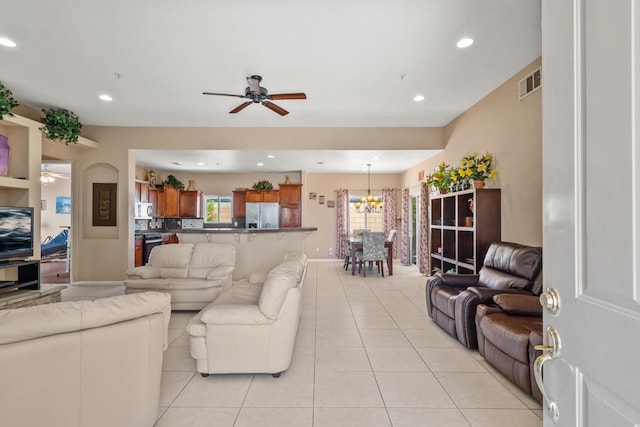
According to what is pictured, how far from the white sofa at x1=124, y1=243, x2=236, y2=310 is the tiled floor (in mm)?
495

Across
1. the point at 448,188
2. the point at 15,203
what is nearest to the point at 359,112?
the point at 448,188

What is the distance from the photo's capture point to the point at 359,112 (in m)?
5.13

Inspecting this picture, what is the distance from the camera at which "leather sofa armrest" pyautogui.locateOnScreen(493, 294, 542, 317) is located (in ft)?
8.53

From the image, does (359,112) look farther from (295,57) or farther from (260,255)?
Result: (260,255)

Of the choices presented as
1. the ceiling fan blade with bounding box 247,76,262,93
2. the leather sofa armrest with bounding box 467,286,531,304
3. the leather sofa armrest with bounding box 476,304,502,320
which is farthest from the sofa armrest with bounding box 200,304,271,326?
the ceiling fan blade with bounding box 247,76,262,93

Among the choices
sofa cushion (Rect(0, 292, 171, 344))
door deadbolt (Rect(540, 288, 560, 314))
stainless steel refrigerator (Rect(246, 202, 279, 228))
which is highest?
stainless steel refrigerator (Rect(246, 202, 279, 228))

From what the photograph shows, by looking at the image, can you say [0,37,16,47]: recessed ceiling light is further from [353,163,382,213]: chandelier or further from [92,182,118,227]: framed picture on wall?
[353,163,382,213]: chandelier

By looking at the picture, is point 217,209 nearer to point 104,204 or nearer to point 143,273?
point 104,204

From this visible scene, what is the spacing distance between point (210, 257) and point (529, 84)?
4.63 m

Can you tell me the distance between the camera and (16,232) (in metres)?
4.08

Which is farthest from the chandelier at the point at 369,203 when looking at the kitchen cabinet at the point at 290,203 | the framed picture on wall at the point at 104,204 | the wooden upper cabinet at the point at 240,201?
the framed picture on wall at the point at 104,204

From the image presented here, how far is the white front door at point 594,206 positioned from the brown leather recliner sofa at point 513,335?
1.58 m

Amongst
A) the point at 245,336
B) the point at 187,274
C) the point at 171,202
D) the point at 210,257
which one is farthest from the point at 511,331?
the point at 171,202

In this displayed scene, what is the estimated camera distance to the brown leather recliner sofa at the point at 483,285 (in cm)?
293
